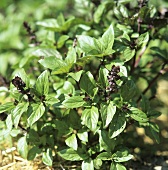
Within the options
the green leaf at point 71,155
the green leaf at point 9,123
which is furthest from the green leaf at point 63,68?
the green leaf at point 71,155

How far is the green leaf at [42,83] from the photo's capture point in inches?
70.4

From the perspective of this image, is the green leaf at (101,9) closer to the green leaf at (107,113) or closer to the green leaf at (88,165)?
the green leaf at (107,113)

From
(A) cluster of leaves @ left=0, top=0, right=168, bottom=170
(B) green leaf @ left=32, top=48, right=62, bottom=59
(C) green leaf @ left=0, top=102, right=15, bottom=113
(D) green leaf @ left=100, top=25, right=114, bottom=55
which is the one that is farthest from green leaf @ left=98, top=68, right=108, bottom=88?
(C) green leaf @ left=0, top=102, right=15, bottom=113

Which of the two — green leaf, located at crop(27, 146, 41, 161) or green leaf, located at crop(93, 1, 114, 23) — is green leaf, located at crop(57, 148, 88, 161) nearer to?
green leaf, located at crop(27, 146, 41, 161)

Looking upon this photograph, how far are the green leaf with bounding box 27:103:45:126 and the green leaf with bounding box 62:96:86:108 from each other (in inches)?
4.3

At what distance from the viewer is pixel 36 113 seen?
1719mm

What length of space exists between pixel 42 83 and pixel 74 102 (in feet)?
0.62

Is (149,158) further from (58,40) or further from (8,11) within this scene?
(8,11)

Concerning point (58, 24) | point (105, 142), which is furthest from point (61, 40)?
point (105, 142)

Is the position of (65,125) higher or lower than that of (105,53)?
lower

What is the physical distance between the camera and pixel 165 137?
2771 millimetres

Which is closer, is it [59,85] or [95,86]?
[95,86]

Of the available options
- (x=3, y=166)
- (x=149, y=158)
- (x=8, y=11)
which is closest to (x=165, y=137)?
(x=149, y=158)

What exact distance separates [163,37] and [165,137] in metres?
0.94
